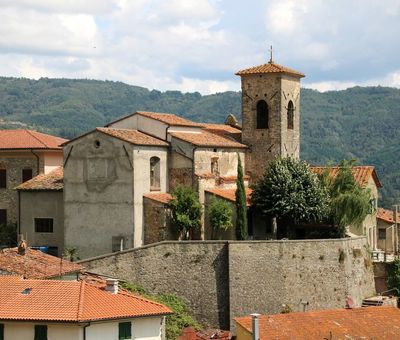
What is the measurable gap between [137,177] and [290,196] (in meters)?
9.17

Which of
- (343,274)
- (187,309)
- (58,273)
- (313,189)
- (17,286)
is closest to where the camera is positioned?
(17,286)

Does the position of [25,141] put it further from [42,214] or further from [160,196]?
[160,196]

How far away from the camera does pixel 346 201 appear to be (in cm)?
5675

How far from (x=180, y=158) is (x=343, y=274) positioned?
37.9 ft

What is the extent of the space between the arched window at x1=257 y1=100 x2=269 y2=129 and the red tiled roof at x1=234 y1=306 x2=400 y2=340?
17904 millimetres

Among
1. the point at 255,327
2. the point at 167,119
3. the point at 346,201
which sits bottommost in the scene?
the point at 255,327

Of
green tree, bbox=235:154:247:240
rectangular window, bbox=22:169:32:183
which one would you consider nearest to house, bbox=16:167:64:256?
rectangular window, bbox=22:169:32:183

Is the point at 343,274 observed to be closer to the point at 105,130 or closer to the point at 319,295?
the point at 319,295

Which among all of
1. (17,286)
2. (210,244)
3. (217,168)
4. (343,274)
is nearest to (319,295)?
(343,274)

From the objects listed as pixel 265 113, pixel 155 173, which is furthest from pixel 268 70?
pixel 155 173

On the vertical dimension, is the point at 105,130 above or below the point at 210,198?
above

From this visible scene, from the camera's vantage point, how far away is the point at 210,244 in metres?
49.5

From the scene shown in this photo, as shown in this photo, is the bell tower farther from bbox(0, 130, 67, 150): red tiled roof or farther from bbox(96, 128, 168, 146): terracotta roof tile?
bbox(0, 130, 67, 150): red tiled roof

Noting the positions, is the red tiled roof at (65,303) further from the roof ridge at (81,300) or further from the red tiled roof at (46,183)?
the red tiled roof at (46,183)
